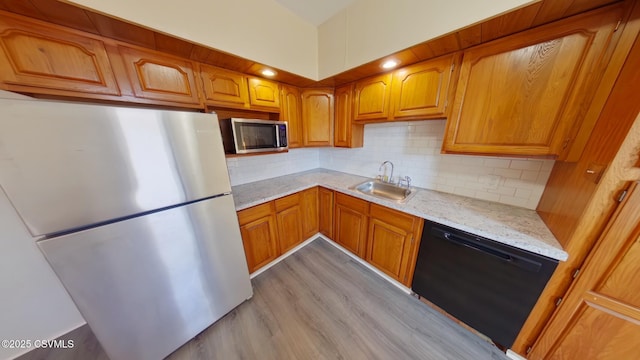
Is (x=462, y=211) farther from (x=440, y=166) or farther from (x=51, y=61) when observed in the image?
(x=51, y=61)

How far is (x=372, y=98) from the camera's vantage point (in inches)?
70.2

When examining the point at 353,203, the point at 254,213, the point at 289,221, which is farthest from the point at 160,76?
the point at 353,203

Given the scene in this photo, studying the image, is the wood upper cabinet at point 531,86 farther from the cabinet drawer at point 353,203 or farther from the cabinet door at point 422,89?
the cabinet drawer at point 353,203

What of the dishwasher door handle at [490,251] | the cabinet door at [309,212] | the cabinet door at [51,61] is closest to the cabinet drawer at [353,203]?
the cabinet door at [309,212]

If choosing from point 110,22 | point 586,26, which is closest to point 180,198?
point 110,22

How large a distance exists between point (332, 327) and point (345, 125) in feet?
6.59

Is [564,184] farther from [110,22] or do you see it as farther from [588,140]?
[110,22]

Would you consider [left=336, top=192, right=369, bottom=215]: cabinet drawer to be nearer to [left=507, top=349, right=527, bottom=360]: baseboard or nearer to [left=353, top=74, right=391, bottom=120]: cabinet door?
[left=353, top=74, right=391, bottom=120]: cabinet door

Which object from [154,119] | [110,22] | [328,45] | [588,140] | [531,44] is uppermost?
[328,45]

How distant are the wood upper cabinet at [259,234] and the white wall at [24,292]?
4.27ft

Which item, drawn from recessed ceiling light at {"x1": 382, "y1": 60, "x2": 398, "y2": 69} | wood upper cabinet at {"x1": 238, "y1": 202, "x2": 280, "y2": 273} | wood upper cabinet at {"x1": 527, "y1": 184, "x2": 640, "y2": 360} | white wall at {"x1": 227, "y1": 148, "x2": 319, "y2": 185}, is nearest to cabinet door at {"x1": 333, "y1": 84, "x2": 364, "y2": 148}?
recessed ceiling light at {"x1": 382, "y1": 60, "x2": 398, "y2": 69}

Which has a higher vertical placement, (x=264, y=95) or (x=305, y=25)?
(x=305, y=25)

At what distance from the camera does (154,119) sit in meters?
0.91

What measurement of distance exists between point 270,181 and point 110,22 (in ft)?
5.39
